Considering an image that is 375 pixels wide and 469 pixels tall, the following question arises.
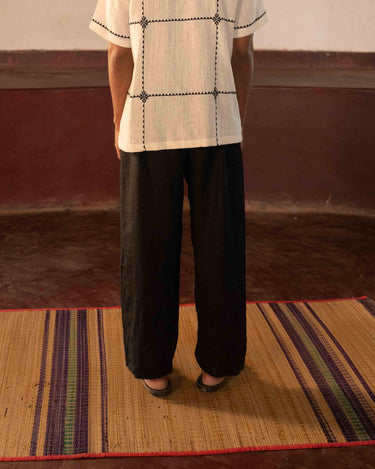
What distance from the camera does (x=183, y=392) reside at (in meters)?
1.47

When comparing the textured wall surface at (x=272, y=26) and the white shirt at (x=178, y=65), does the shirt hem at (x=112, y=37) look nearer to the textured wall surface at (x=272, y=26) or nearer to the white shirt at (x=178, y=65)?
the white shirt at (x=178, y=65)

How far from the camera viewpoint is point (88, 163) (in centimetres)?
280

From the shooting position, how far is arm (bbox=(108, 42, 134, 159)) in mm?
1213

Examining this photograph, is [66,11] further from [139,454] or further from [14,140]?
[139,454]

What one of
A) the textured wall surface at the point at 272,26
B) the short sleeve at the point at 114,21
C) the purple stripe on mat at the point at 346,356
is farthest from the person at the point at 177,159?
the textured wall surface at the point at 272,26

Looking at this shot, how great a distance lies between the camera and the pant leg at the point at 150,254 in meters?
1.24

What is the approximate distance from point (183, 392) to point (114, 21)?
872mm

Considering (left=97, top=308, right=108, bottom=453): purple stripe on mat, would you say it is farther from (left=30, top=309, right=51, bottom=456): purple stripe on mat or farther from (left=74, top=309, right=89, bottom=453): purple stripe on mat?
(left=30, top=309, right=51, bottom=456): purple stripe on mat

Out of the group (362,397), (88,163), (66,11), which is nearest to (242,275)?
(362,397)

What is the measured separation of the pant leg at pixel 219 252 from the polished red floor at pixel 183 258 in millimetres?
574

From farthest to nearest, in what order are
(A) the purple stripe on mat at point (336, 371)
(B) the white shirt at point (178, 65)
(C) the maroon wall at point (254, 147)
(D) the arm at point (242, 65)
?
1. (C) the maroon wall at point (254, 147)
2. (A) the purple stripe on mat at point (336, 371)
3. (D) the arm at point (242, 65)
4. (B) the white shirt at point (178, 65)

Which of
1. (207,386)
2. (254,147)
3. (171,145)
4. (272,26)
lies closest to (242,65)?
(171,145)

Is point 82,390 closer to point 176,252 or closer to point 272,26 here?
point 176,252

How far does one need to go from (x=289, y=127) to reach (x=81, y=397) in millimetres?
1824
